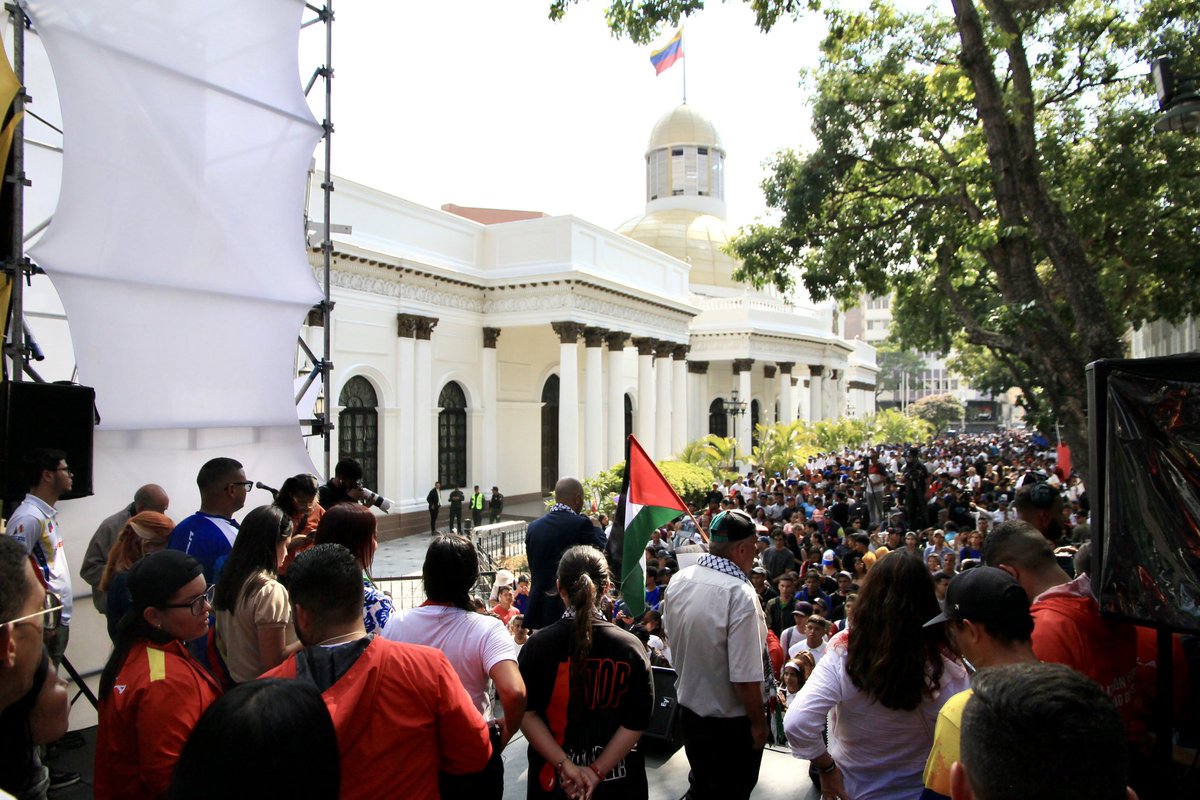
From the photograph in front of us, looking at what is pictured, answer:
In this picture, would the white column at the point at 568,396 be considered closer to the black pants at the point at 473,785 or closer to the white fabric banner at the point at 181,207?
the white fabric banner at the point at 181,207

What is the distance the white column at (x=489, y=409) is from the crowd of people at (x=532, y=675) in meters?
16.8

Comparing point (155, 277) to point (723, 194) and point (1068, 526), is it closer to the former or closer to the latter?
point (1068, 526)

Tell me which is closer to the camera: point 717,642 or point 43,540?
point 717,642

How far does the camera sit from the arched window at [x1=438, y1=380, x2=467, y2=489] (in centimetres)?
2039

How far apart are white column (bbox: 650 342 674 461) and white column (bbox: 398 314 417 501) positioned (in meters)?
8.99

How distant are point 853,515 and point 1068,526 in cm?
401

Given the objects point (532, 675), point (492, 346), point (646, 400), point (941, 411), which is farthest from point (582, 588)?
point (941, 411)

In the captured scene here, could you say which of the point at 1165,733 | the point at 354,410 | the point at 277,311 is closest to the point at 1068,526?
the point at 1165,733

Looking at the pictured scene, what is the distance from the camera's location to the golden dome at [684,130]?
41438 millimetres

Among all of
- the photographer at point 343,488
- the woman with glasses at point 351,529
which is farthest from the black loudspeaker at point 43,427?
the woman with glasses at point 351,529

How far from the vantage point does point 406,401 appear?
1833 centimetres

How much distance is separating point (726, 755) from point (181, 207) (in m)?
5.35

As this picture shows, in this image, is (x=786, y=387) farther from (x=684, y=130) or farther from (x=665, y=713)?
(x=665, y=713)

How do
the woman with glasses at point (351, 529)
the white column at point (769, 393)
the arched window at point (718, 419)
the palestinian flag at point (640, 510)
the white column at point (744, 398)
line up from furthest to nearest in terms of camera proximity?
the white column at point (769, 393), the arched window at point (718, 419), the white column at point (744, 398), the palestinian flag at point (640, 510), the woman with glasses at point (351, 529)
